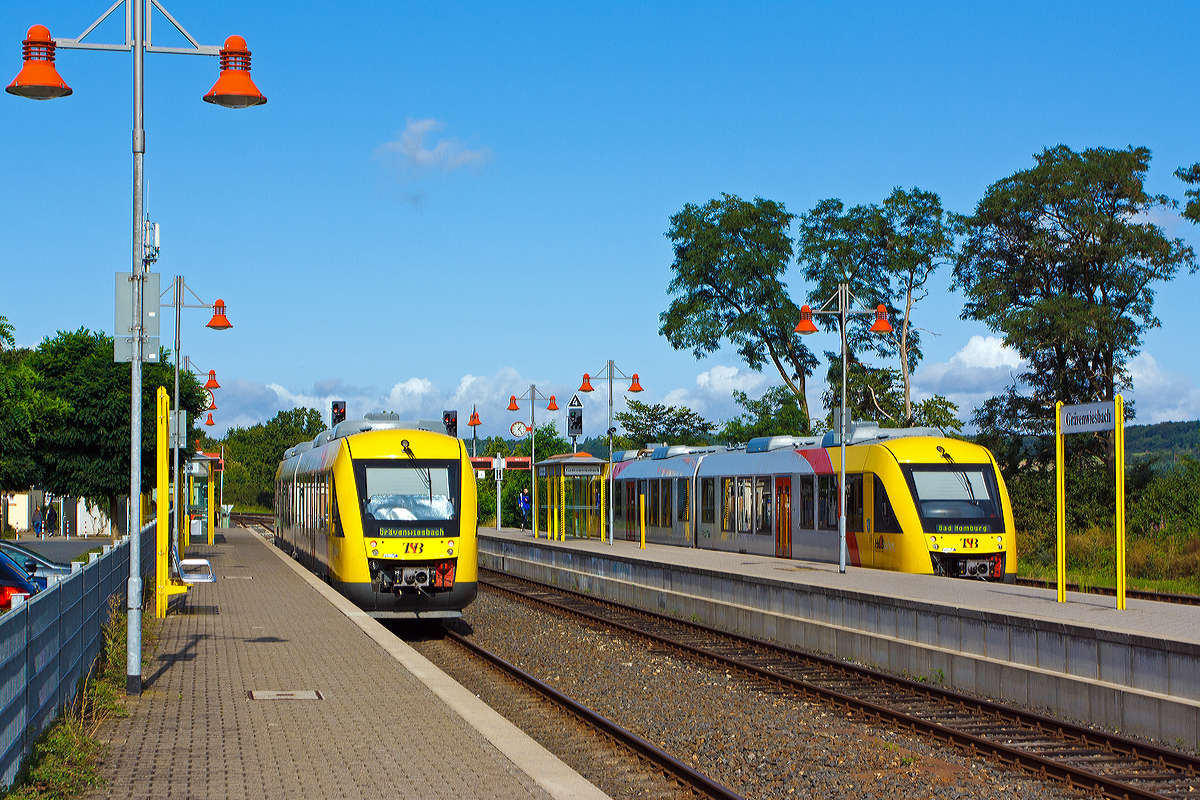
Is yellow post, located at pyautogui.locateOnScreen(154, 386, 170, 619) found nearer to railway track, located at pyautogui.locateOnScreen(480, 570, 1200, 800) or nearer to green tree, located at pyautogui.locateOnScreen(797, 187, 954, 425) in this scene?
railway track, located at pyautogui.locateOnScreen(480, 570, 1200, 800)

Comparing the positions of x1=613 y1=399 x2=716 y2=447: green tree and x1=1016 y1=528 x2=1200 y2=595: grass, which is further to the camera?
x1=613 y1=399 x2=716 y2=447: green tree

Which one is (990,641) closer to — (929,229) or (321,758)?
(321,758)

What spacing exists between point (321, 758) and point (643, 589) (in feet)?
52.6

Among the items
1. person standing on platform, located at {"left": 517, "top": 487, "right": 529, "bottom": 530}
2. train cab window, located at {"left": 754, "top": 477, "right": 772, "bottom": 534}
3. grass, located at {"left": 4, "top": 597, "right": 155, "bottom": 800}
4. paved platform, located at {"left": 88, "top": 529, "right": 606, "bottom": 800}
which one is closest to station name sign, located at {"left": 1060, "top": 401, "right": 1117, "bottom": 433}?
Result: paved platform, located at {"left": 88, "top": 529, "right": 606, "bottom": 800}

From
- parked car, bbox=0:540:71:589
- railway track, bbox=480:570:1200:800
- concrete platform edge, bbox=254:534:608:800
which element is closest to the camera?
concrete platform edge, bbox=254:534:608:800

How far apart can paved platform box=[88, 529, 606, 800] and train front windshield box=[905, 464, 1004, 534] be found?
1055 cm

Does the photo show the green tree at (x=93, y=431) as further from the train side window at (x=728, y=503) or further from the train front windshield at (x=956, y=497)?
the train front windshield at (x=956, y=497)

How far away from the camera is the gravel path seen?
373 inches

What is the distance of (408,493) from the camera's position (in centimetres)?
1886

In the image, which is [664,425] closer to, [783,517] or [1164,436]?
[783,517]

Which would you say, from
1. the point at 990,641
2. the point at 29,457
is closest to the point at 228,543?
the point at 29,457

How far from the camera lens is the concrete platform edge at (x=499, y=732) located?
777 centimetres

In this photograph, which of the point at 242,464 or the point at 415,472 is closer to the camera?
Result: the point at 415,472

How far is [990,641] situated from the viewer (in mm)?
13641
